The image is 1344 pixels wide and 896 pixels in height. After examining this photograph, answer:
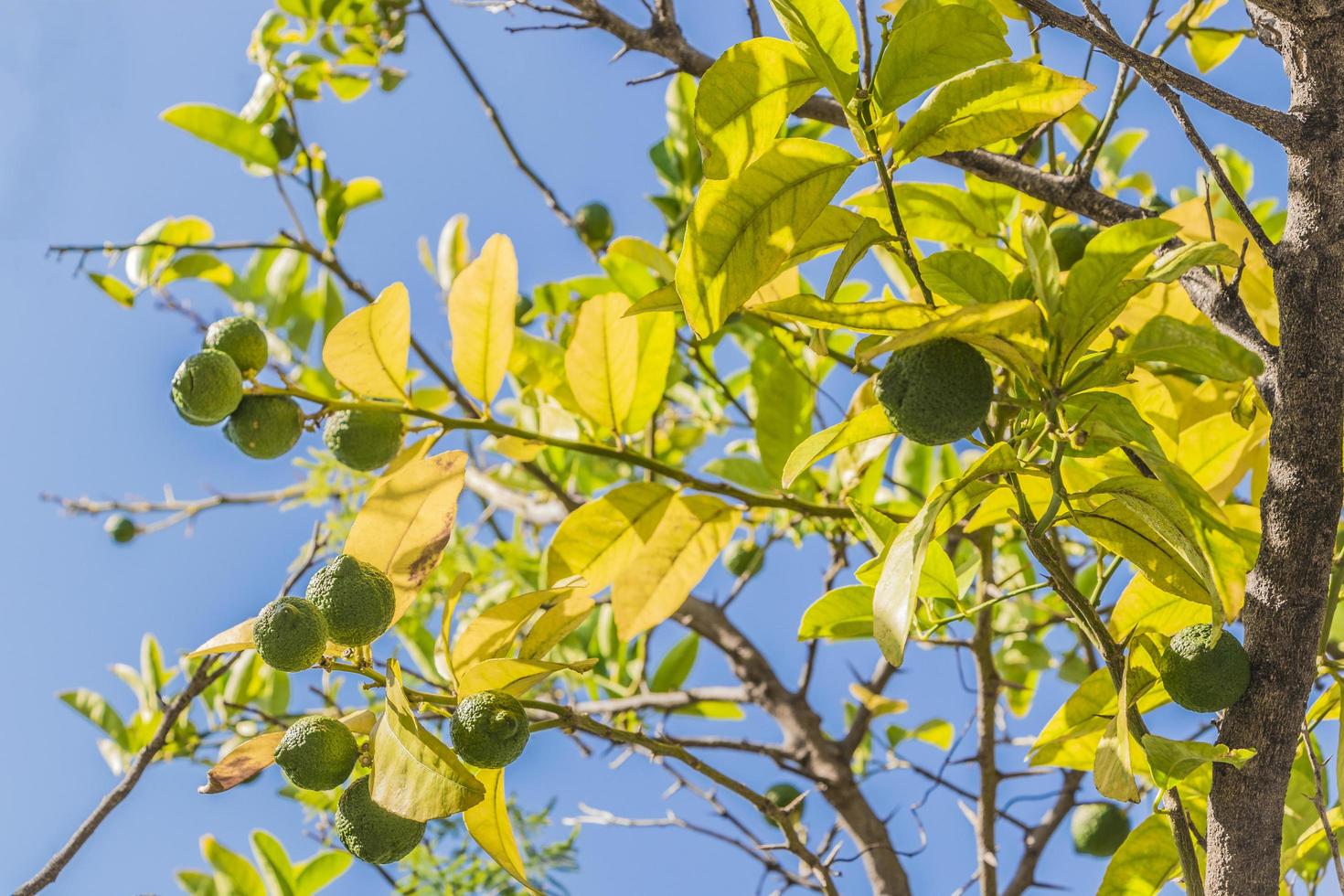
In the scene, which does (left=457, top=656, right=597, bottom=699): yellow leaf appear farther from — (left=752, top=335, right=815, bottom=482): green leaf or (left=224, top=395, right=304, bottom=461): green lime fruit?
(left=752, top=335, right=815, bottom=482): green leaf

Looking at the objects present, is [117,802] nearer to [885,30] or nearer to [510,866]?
[510,866]

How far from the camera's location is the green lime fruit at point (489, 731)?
78cm

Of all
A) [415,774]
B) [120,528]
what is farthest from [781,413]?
[120,528]

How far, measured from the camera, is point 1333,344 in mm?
730

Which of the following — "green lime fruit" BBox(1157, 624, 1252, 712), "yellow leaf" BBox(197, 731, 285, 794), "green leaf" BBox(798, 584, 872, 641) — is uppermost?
"green leaf" BBox(798, 584, 872, 641)

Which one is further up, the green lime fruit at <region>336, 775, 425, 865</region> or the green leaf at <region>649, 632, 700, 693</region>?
the green leaf at <region>649, 632, 700, 693</region>

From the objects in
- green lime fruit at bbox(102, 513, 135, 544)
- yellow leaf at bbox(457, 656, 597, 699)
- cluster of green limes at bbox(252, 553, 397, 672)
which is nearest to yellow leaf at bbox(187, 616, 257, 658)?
cluster of green limes at bbox(252, 553, 397, 672)

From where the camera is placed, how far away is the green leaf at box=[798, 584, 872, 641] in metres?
1.00

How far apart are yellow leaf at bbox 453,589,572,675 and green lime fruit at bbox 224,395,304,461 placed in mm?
242

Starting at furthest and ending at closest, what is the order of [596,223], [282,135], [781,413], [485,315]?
[596,223] < [282,135] < [781,413] < [485,315]

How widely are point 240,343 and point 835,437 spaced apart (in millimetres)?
542

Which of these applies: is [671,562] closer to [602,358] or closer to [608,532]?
[608,532]

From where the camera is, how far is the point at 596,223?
196cm

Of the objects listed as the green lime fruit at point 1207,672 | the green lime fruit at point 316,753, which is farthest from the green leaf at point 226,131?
the green lime fruit at point 1207,672
